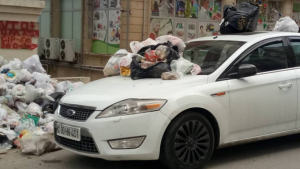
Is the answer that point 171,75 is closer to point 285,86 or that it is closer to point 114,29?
point 285,86

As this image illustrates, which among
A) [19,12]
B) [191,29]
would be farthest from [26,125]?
[191,29]

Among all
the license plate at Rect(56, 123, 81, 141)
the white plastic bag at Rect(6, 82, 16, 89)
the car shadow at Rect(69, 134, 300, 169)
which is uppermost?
the white plastic bag at Rect(6, 82, 16, 89)

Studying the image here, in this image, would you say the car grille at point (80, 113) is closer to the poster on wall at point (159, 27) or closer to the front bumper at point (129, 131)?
the front bumper at point (129, 131)

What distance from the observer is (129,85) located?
212 inches

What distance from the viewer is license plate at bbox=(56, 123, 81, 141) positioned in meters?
5.15

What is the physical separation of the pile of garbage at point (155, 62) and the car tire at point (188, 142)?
577 mm

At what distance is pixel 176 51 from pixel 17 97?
3.18 meters

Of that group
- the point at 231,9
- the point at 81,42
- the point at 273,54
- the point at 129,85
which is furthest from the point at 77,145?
the point at 81,42

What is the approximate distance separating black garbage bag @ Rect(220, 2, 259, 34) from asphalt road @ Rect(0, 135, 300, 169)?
69.5 inches

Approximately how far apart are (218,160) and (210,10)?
1066cm

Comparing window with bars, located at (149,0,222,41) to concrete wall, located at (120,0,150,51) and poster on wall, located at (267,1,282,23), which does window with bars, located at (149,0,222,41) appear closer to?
concrete wall, located at (120,0,150,51)

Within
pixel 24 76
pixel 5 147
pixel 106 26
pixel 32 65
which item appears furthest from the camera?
pixel 106 26

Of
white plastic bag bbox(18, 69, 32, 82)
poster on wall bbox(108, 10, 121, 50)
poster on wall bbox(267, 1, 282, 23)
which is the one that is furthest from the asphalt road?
poster on wall bbox(267, 1, 282, 23)

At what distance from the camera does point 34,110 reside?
770cm
